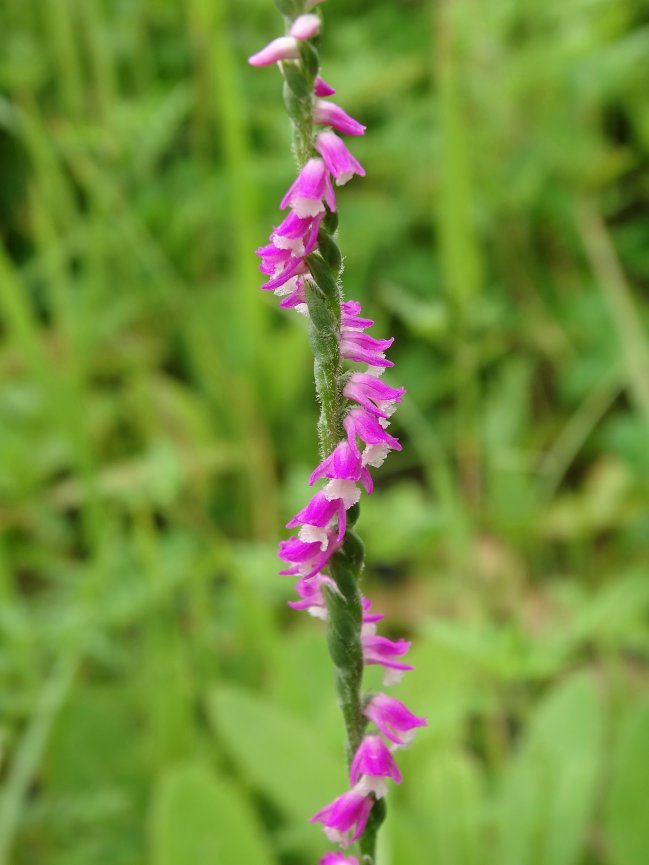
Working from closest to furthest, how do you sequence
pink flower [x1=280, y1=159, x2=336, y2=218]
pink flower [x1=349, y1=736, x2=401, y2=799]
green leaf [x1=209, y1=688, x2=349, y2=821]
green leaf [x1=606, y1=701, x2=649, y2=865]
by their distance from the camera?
pink flower [x1=280, y1=159, x2=336, y2=218] < pink flower [x1=349, y1=736, x2=401, y2=799] < green leaf [x1=606, y1=701, x2=649, y2=865] < green leaf [x1=209, y1=688, x2=349, y2=821]

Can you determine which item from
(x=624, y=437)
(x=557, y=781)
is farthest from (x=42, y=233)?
(x=557, y=781)

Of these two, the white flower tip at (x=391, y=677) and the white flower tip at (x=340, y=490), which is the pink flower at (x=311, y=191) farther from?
the white flower tip at (x=391, y=677)

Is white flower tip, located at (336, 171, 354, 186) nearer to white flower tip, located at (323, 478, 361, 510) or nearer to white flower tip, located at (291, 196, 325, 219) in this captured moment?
white flower tip, located at (291, 196, 325, 219)

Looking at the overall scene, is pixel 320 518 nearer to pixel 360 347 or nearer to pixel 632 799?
pixel 360 347

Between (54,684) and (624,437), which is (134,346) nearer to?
(54,684)

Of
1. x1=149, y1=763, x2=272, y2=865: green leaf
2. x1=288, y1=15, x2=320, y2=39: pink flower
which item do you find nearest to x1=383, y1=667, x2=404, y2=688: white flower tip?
x1=288, y1=15, x2=320, y2=39: pink flower

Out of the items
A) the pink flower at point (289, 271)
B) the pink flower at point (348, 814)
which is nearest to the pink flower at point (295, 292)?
the pink flower at point (289, 271)
